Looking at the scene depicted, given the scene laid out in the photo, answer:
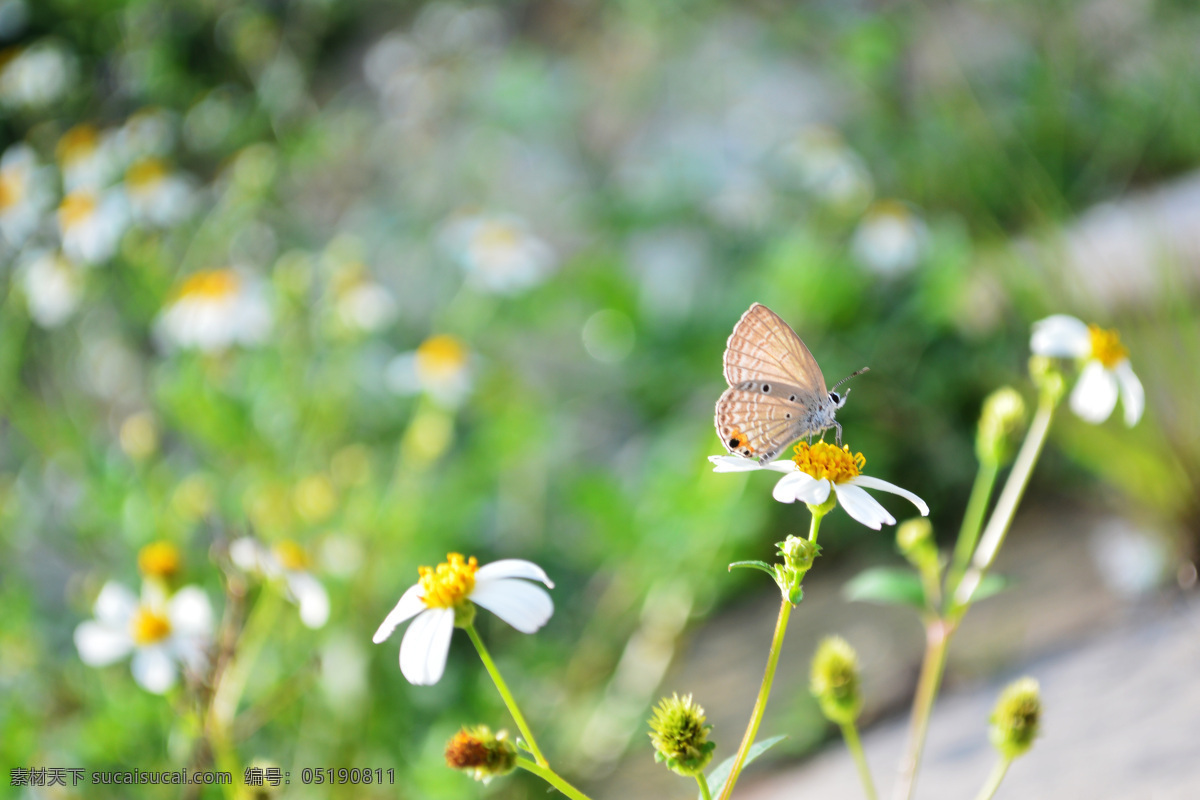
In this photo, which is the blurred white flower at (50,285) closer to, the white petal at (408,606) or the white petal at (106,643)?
the white petal at (106,643)

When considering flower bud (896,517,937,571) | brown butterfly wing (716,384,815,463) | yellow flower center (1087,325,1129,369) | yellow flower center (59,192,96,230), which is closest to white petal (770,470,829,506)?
brown butterfly wing (716,384,815,463)

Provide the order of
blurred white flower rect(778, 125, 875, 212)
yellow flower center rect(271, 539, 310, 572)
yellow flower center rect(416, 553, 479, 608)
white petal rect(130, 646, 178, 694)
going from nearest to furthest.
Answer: yellow flower center rect(416, 553, 479, 608)
white petal rect(130, 646, 178, 694)
yellow flower center rect(271, 539, 310, 572)
blurred white flower rect(778, 125, 875, 212)

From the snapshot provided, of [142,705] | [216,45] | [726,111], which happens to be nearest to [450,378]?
[142,705]

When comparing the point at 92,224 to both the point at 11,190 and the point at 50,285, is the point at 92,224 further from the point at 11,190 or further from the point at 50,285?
the point at 11,190

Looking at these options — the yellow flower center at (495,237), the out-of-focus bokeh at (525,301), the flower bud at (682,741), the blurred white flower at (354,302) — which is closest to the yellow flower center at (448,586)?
the flower bud at (682,741)

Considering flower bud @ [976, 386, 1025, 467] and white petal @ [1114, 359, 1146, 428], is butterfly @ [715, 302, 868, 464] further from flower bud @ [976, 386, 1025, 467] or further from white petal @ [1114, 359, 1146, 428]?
white petal @ [1114, 359, 1146, 428]

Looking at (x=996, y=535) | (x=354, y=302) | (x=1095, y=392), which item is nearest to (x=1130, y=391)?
(x=1095, y=392)

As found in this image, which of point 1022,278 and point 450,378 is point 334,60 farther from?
point 1022,278

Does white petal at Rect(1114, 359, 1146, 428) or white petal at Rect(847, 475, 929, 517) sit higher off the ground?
white petal at Rect(1114, 359, 1146, 428)
